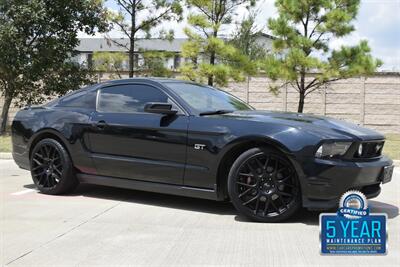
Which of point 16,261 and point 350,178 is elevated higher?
point 350,178

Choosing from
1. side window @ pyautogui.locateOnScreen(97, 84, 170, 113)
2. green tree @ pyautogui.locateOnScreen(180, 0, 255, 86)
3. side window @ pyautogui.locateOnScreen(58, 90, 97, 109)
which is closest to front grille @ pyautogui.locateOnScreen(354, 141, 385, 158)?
side window @ pyautogui.locateOnScreen(97, 84, 170, 113)

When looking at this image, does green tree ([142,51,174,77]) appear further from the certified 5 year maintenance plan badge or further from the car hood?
the certified 5 year maintenance plan badge

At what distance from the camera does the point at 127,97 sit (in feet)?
21.2

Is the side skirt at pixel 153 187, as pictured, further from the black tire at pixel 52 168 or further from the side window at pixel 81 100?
the side window at pixel 81 100

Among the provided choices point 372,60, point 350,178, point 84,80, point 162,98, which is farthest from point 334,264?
point 84,80

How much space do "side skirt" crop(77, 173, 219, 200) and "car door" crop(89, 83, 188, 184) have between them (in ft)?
0.19

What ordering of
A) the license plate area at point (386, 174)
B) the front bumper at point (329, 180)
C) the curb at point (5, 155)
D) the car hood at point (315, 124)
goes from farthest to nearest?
the curb at point (5, 155), the license plate area at point (386, 174), the car hood at point (315, 124), the front bumper at point (329, 180)

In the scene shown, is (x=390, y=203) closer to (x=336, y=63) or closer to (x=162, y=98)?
(x=162, y=98)

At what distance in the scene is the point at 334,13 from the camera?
59.9ft

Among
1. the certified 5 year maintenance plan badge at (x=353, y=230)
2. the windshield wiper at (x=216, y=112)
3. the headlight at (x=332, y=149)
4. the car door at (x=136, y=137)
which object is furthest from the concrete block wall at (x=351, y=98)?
the certified 5 year maintenance plan badge at (x=353, y=230)

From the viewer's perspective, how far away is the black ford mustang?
517 centimetres

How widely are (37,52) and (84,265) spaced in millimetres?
15374

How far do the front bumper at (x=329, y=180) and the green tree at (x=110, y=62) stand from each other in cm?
1609

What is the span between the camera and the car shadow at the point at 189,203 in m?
5.70
